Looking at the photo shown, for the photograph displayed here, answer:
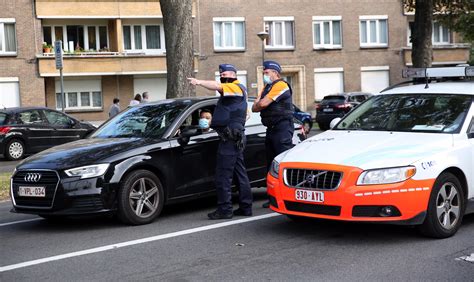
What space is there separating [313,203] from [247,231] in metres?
1.06

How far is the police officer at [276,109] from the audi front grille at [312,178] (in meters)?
1.60

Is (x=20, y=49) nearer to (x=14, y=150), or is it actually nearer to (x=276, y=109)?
(x=14, y=150)

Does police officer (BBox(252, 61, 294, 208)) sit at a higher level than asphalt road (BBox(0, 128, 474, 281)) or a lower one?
higher

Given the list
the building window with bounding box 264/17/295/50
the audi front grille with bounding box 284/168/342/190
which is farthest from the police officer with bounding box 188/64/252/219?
the building window with bounding box 264/17/295/50

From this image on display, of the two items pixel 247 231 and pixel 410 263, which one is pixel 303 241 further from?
pixel 410 263

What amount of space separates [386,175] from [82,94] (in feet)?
98.0

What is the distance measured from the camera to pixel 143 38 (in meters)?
35.4

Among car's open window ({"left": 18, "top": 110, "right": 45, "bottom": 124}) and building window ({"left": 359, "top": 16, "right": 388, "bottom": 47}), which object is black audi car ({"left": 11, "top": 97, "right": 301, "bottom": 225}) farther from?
building window ({"left": 359, "top": 16, "right": 388, "bottom": 47})

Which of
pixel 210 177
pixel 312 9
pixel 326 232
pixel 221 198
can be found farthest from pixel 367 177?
pixel 312 9

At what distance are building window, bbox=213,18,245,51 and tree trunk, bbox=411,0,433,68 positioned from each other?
56.9 feet

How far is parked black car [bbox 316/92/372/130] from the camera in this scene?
90.0 feet

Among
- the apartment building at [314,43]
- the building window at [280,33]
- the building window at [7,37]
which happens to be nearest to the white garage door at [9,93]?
the building window at [7,37]

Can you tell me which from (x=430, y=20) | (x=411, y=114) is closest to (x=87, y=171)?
(x=411, y=114)

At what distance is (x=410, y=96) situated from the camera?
774cm
